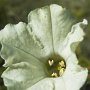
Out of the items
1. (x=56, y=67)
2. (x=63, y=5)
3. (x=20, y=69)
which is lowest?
(x=63, y=5)

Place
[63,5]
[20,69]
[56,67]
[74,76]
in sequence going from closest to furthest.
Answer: [74,76] → [20,69] → [56,67] → [63,5]

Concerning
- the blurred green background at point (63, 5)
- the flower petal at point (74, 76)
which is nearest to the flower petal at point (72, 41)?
the flower petal at point (74, 76)

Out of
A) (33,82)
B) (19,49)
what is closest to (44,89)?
(33,82)

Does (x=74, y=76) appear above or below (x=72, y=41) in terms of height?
below

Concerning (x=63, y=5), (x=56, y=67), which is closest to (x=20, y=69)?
(x=56, y=67)

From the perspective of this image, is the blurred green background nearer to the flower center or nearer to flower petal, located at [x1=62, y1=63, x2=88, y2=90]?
the flower center

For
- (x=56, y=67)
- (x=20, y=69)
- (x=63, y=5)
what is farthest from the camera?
(x=63, y=5)

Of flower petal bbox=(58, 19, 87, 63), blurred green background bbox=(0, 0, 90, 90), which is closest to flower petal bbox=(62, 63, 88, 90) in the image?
flower petal bbox=(58, 19, 87, 63)

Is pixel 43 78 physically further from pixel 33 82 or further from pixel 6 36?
pixel 6 36

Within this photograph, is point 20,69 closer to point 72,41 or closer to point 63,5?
point 72,41
